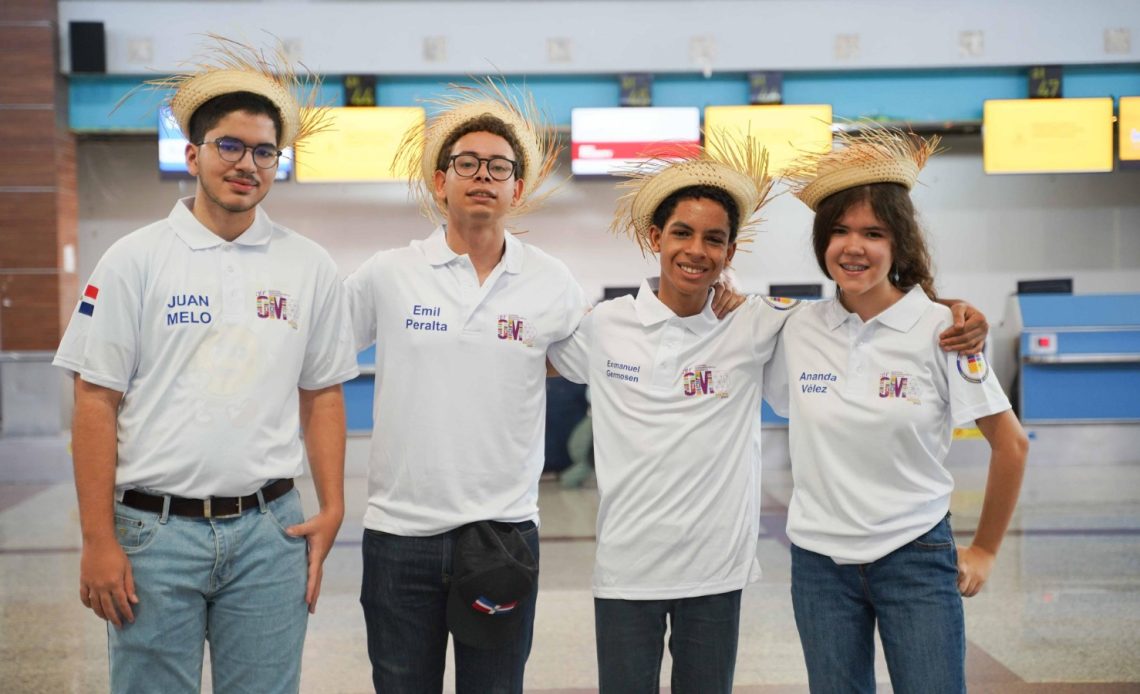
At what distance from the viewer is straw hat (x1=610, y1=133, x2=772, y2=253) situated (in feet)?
→ 7.07

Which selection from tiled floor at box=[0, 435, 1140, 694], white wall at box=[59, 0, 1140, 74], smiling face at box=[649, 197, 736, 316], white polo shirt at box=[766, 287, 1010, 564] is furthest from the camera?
white wall at box=[59, 0, 1140, 74]

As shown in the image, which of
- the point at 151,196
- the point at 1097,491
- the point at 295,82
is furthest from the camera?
the point at 151,196

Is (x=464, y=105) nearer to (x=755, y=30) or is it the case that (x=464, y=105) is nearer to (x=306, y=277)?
(x=306, y=277)

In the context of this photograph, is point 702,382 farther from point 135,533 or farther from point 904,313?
point 135,533

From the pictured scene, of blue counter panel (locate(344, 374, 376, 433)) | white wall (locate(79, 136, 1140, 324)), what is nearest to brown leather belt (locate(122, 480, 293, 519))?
blue counter panel (locate(344, 374, 376, 433))

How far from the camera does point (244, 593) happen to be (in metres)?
1.84

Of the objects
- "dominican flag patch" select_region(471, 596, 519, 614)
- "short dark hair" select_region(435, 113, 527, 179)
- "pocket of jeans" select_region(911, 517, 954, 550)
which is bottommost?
"dominican flag patch" select_region(471, 596, 519, 614)

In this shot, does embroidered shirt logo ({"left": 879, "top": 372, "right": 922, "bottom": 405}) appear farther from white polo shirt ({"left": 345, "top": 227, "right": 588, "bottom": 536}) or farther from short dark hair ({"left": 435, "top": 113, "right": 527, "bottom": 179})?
short dark hair ({"left": 435, "top": 113, "right": 527, "bottom": 179})

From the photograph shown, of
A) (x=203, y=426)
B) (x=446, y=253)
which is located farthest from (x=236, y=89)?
(x=203, y=426)

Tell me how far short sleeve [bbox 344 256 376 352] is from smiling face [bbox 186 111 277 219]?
0.32 metres

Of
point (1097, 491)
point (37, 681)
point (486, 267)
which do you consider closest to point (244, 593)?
point (486, 267)

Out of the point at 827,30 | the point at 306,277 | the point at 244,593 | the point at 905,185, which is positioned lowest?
the point at 244,593

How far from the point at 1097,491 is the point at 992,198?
130 inches

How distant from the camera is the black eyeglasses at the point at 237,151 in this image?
6.18ft
